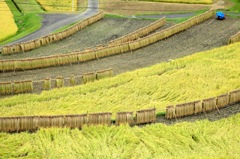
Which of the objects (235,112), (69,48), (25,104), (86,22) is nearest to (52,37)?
(69,48)

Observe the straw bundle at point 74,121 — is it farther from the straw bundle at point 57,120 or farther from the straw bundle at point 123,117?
the straw bundle at point 123,117

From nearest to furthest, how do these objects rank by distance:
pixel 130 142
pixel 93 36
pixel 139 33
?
pixel 130 142 < pixel 139 33 < pixel 93 36

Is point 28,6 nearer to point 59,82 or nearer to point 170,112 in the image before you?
point 59,82

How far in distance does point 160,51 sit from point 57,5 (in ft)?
90.8

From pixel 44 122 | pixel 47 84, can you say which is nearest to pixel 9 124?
pixel 44 122

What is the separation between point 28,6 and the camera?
74.2 meters

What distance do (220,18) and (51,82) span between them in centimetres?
2981

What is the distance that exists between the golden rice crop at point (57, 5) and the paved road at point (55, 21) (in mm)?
3707

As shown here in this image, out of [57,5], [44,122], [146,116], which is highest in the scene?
[57,5]

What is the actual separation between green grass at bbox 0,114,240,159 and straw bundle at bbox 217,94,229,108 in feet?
9.84

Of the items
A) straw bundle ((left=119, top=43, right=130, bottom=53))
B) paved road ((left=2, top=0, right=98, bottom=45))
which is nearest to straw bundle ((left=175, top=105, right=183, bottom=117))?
straw bundle ((left=119, top=43, right=130, bottom=53))

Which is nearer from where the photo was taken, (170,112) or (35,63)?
(170,112)

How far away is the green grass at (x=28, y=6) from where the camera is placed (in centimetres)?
7195

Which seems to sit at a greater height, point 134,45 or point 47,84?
point 134,45
